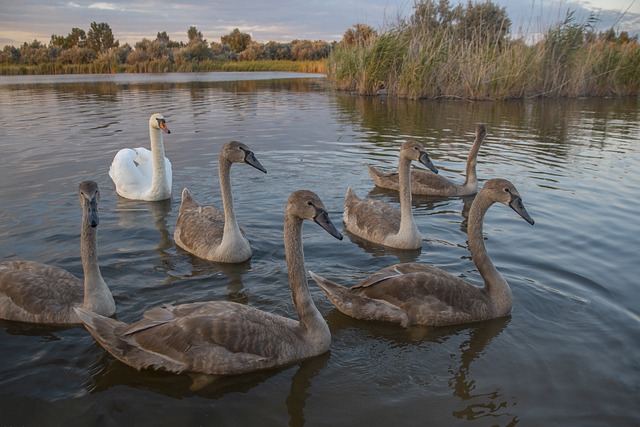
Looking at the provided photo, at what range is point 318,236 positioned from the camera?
340 inches

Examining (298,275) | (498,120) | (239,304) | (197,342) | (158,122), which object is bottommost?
(197,342)

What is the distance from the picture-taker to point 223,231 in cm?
782

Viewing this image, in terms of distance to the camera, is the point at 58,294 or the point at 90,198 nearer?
the point at 90,198

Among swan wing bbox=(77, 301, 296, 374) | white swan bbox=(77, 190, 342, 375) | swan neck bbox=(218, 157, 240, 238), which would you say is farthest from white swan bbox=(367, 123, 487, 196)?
swan wing bbox=(77, 301, 296, 374)

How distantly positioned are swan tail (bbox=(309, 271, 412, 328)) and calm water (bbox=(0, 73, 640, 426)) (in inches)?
5.8

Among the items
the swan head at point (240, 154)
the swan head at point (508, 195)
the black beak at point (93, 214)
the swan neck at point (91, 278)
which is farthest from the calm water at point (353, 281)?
the swan head at point (240, 154)

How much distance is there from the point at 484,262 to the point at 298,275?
92.4 inches

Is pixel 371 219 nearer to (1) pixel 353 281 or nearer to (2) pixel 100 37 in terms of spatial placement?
(1) pixel 353 281

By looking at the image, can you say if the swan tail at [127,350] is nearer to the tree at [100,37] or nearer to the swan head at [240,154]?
the swan head at [240,154]

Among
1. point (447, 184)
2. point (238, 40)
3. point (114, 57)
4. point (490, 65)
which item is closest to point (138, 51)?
point (114, 57)

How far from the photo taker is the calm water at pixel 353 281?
4.43 metres

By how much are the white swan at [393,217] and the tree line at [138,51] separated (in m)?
50.1

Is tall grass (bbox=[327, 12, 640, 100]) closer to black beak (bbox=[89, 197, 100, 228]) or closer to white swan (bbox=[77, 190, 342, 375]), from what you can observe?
black beak (bbox=[89, 197, 100, 228])

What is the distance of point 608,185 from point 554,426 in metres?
8.46
